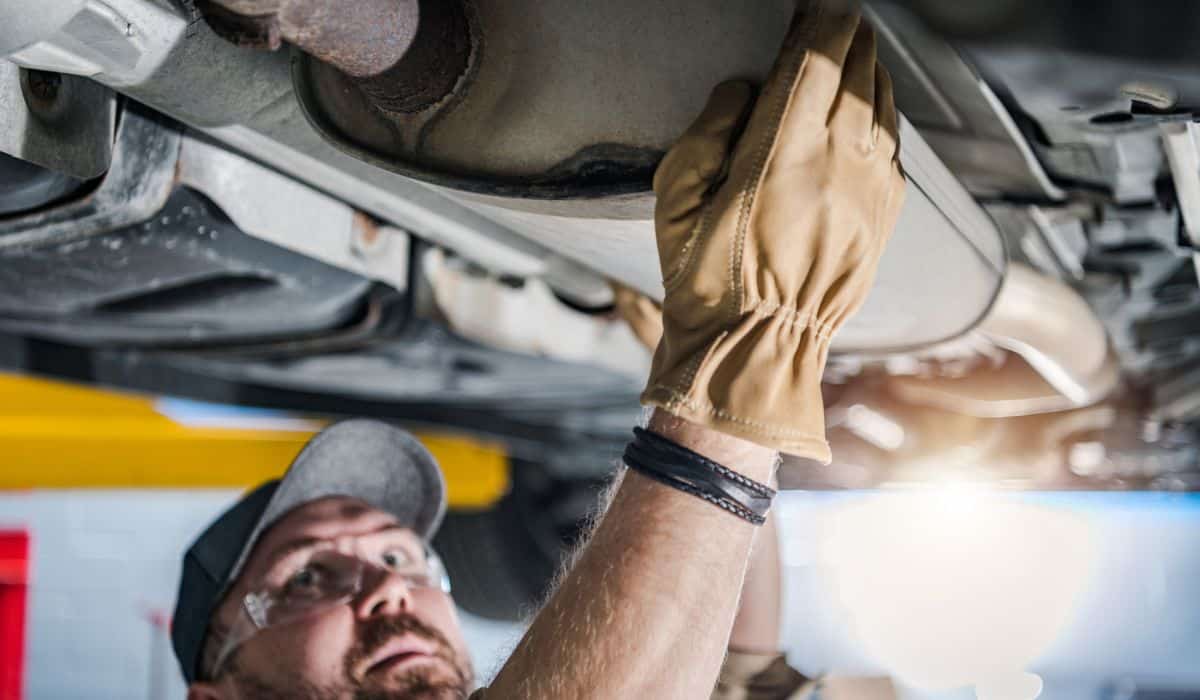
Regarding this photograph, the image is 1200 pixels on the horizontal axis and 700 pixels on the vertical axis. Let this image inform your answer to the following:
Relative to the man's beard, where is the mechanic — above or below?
above

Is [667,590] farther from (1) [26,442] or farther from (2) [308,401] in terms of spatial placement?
(1) [26,442]

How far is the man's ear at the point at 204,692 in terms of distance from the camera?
1252 millimetres

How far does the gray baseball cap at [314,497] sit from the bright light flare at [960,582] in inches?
187

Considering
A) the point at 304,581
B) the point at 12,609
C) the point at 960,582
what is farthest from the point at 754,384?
the point at 960,582

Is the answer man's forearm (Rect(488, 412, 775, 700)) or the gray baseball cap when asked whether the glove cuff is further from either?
the gray baseball cap

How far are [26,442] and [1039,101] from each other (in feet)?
9.36

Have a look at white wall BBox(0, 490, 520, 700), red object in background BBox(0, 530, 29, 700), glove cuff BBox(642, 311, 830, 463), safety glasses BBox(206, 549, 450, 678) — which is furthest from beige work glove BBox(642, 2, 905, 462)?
white wall BBox(0, 490, 520, 700)

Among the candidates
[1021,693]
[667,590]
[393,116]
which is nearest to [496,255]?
[393,116]

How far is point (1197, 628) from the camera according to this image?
18.9 feet

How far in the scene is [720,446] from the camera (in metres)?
0.73

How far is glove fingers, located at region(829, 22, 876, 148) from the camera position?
2.25 ft

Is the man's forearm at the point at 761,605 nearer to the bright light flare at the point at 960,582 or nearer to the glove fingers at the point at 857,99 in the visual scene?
the glove fingers at the point at 857,99

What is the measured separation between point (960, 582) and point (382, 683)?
5.52 m

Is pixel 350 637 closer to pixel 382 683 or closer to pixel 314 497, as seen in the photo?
pixel 382 683
